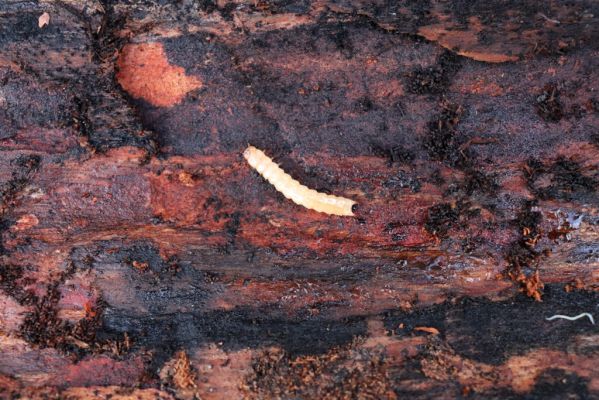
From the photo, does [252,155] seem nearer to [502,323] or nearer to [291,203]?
[291,203]

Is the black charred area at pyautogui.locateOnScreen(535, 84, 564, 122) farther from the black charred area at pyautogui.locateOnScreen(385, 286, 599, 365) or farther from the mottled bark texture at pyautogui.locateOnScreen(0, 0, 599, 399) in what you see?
the black charred area at pyautogui.locateOnScreen(385, 286, 599, 365)

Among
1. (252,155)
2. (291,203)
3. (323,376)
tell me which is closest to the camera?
(323,376)

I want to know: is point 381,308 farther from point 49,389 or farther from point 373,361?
point 49,389

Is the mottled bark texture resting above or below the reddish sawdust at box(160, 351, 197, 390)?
above

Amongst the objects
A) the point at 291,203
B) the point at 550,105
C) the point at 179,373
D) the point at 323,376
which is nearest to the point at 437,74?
the point at 550,105

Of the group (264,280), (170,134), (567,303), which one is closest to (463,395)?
(567,303)

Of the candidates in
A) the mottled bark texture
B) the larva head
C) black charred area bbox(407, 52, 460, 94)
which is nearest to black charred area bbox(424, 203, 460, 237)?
the mottled bark texture
